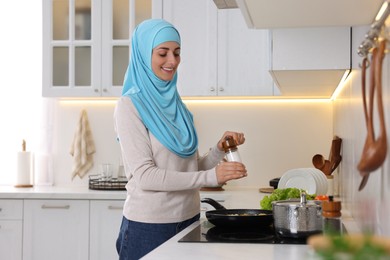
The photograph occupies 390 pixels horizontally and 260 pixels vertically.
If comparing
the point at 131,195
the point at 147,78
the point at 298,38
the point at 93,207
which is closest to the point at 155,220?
the point at 131,195

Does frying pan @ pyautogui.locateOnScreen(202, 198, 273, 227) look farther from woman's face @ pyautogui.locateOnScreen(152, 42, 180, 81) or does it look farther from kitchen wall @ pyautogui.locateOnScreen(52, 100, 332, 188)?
kitchen wall @ pyautogui.locateOnScreen(52, 100, 332, 188)

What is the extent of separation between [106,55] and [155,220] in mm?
2209

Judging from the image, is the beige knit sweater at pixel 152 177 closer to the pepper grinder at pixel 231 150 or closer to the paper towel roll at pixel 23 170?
the pepper grinder at pixel 231 150

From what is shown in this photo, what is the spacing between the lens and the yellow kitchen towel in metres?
4.55

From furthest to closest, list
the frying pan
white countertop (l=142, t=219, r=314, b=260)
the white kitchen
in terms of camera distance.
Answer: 1. the white kitchen
2. the frying pan
3. white countertop (l=142, t=219, r=314, b=260)

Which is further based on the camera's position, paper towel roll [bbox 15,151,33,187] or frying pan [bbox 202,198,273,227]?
paper towel roll [bbox 15,151,33,187]

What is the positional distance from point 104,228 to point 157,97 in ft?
5.86

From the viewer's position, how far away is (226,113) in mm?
4512

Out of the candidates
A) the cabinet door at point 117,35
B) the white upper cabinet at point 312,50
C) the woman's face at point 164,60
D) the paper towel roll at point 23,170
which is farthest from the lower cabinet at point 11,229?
the white upper cabinet at point 312,50

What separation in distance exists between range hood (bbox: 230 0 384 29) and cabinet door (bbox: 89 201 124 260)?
2.23m

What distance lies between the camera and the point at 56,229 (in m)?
4.09

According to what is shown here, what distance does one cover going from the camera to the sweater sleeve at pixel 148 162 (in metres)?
2.22

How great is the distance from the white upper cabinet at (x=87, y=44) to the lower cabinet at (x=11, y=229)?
0.79 metres

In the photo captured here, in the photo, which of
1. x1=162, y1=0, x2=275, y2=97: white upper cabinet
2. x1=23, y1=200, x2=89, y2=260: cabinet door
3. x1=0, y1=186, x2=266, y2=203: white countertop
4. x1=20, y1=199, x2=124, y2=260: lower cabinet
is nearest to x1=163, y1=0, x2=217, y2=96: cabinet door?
x1=162, y1=0, x2=275, y2=97: white upper cabinet
